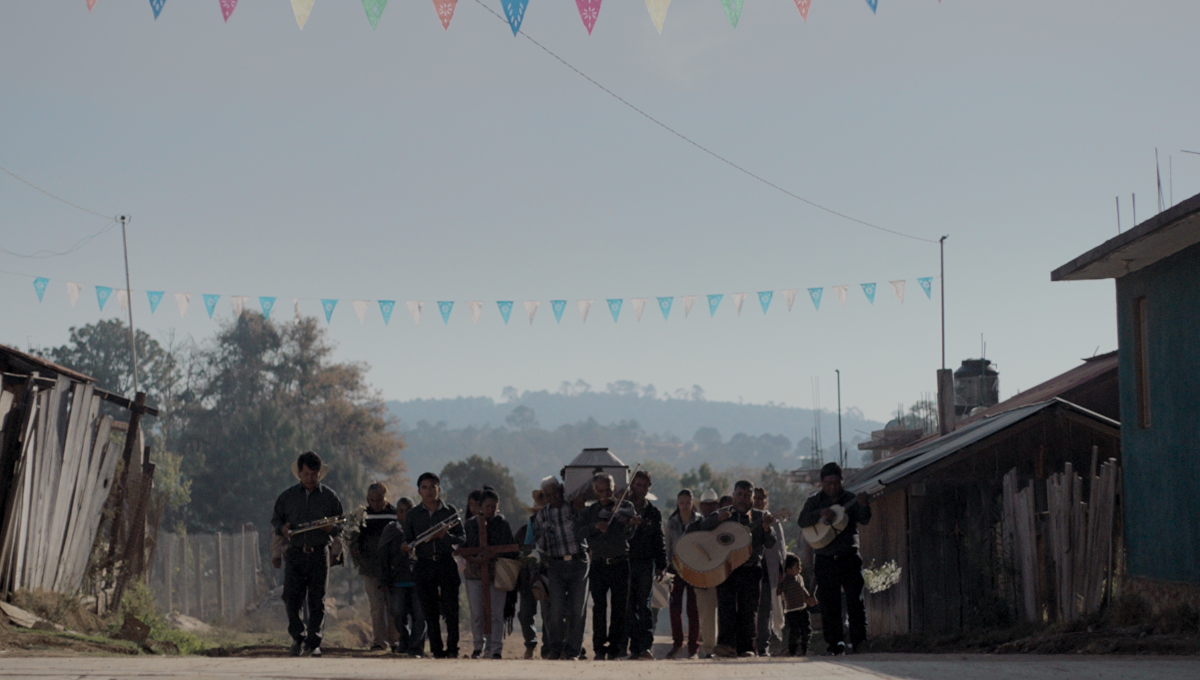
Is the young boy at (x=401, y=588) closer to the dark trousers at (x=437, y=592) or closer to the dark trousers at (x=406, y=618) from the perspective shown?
the dark trousers at (x=406, y=618)

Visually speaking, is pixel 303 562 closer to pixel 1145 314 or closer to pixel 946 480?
pixel 1145 314

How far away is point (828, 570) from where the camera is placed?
35.5 feet

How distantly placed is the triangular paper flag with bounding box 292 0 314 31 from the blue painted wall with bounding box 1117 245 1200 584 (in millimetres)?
9123

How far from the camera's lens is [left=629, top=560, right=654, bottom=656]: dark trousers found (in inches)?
449

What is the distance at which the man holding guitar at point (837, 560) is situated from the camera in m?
10.7

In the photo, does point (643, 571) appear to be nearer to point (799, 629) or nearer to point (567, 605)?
point (567, 605)

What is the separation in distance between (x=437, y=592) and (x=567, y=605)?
4.29ft

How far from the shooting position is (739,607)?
11078 mm

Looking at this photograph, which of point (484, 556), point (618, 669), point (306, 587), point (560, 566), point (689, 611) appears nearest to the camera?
point (618, 669)

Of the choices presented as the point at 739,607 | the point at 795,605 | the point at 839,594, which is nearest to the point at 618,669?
the point at 739,607

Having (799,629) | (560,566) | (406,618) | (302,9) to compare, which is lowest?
(799,629)

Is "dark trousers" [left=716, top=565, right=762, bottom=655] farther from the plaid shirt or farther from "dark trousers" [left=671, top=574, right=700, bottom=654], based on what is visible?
the plaid shirt

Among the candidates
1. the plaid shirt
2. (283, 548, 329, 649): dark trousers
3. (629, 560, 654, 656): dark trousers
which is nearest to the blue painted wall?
(629, 560, 654, 656): dark trousers

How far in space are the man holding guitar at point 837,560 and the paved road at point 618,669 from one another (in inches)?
80.9
